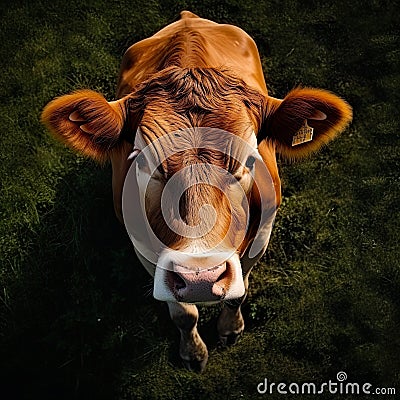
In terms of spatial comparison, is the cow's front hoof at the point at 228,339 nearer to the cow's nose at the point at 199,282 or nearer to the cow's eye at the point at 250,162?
the cow's nose at the point at 199,282

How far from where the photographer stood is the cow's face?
2.71 metres

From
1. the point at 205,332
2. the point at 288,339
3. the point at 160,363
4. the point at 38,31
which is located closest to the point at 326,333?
the point at 288,339

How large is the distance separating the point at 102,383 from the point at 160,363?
1.37 feet

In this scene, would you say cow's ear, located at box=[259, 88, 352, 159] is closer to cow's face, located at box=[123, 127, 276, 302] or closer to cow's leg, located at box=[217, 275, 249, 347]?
cow's face, located at box=[123, 127, 276, 302]

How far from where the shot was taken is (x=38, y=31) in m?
5.75

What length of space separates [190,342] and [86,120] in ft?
6.15

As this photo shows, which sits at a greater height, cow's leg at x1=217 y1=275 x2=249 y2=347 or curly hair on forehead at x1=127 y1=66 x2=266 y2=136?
curly hair on forehead at x1=127 y1=66 x2=266 y2=136

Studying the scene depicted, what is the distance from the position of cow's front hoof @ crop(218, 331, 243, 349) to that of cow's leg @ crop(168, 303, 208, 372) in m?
0.14

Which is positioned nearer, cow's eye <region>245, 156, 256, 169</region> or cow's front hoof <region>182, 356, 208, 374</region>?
cow's eye <region>245, 156, 256, 169</region>

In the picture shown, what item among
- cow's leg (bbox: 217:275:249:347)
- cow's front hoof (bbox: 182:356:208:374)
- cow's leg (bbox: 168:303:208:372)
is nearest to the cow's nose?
cow's leg (bbox: 168:303:208:372)

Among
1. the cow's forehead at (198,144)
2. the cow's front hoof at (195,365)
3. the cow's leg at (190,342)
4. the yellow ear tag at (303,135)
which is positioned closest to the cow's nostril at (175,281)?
the cow's forehead at (198,144)

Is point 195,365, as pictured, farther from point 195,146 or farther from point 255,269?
point 195,146

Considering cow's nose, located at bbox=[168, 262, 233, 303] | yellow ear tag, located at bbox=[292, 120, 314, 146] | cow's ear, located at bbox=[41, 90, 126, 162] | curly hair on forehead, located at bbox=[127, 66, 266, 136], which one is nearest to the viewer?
cow's nose, located at bbox=[168, 262, 233, 303]

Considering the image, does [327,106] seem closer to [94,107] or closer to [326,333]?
[94,107]
